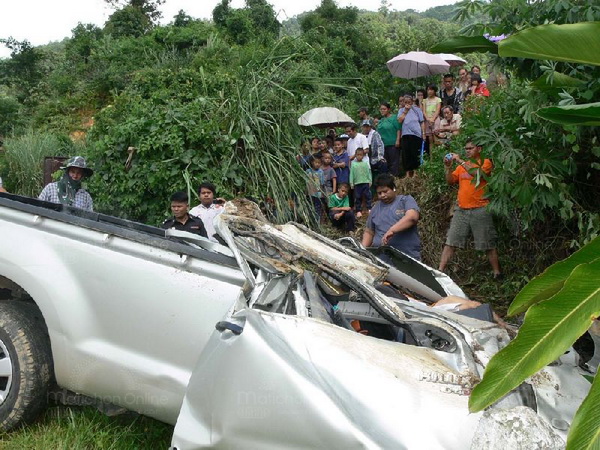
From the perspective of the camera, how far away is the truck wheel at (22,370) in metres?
3.84

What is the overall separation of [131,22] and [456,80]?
60.1 ft

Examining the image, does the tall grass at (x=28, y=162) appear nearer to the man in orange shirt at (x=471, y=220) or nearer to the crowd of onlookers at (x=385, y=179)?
the crowd of onlookers at (x=385, y=179)

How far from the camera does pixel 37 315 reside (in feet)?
13.4

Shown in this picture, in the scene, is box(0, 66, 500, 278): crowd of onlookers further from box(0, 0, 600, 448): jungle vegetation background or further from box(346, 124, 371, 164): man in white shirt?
box(0, 0, 600, 448): jungle vegetation background

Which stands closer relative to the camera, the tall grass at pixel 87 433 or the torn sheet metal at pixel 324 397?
the torn sheet metal at pixel 324 397

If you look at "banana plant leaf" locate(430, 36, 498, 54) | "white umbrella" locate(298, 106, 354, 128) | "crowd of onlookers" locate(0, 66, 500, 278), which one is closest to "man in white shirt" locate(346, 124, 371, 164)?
"crowd of onlookers" locate(0, 66, 500, 278)

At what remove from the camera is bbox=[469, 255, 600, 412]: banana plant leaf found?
5.89ft

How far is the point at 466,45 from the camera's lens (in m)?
2.66

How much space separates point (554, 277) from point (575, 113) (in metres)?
0.51

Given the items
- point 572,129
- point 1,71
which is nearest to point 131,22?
point 1,71

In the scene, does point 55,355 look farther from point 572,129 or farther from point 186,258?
point 572,129

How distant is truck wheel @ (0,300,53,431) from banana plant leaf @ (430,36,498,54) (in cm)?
276

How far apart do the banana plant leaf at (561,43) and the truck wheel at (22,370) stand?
3105 mm

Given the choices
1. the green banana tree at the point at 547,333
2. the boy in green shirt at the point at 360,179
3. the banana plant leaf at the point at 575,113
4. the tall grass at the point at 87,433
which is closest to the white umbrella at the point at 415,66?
the boy in green shirt at the point at 360,179
